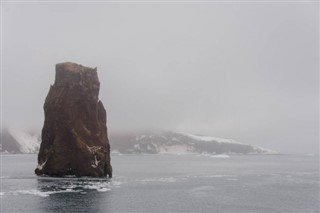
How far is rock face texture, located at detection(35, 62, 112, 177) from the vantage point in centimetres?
10625

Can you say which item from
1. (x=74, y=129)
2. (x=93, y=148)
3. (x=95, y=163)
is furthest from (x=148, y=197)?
(x=74, y=129)

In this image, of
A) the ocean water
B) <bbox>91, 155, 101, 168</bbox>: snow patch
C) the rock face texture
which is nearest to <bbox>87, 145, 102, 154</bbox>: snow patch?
the rock face texture

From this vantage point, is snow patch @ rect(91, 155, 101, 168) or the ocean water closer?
the ocean water

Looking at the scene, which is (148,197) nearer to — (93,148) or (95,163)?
(95,163)

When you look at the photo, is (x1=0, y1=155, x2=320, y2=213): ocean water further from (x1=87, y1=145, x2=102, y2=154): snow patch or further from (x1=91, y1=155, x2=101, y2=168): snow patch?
(x1=87, y1=145, x2=102, y2=154): snow patch

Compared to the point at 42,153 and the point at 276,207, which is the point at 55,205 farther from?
the point at 42,153

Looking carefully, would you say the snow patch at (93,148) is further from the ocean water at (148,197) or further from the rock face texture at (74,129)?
the ocean water at (148,197)

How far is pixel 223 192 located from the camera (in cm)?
8719

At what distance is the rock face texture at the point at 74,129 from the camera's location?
106250 millimetres

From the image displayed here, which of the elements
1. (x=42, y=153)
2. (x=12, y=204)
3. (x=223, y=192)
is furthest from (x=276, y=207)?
(x=42, y=153)

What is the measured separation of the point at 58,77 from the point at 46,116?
11.1 m

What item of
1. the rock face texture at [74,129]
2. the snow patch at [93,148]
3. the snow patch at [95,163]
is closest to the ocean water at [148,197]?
the snow patch at [95,163]

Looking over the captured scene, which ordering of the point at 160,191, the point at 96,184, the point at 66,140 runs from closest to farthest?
the point at 160,191 < the point at 96,184 < the point at 66,140

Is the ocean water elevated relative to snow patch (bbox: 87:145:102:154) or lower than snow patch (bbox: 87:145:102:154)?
lower
